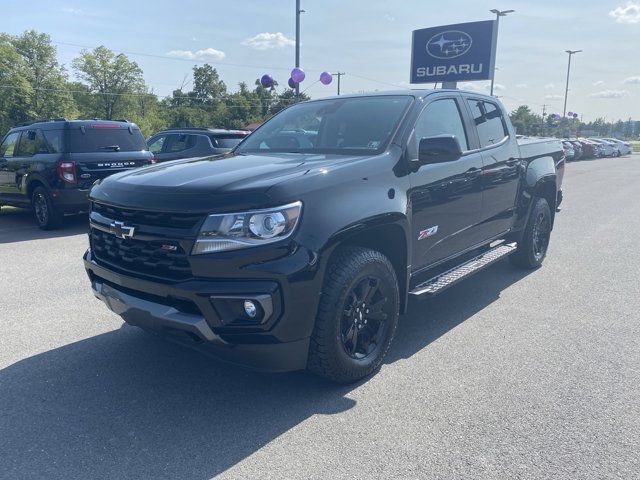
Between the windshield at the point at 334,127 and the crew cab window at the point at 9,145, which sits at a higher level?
the windshield at the point at 334,127

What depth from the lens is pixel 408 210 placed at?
371 cm

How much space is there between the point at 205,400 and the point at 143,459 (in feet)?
2.13

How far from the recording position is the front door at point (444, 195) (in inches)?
154

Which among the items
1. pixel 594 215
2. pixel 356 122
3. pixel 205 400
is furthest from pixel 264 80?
pixel 205 400

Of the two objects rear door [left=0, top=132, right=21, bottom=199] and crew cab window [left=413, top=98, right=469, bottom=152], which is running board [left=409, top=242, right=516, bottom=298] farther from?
rear door [left=0, top=132, right=21, bottom=199]

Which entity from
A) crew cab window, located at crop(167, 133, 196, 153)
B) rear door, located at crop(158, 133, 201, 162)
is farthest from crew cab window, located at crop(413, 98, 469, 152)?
crew cab window, located at crop(167, 133, 196, 153)

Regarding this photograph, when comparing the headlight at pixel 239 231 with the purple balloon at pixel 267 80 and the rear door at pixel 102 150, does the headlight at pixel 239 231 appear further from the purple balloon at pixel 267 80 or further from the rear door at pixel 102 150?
the purple balloon at pixel 267 80

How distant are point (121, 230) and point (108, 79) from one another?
87594 millimetres

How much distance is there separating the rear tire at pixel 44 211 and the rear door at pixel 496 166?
6.86 m

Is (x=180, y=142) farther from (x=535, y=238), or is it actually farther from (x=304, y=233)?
(x=304, y=233)

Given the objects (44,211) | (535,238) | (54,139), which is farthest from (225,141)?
(535,238)

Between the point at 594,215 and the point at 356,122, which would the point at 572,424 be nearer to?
the point at 356,122

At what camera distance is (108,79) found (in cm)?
8112

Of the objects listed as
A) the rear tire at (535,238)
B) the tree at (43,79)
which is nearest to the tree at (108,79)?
the tree at (43,79)
